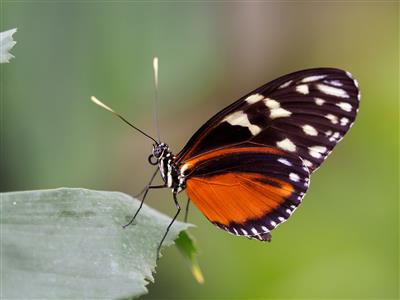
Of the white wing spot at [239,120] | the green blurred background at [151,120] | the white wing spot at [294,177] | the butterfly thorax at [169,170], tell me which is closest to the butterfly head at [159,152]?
the butterfly thorax at [169,170]

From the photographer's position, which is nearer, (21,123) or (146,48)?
(21,123)

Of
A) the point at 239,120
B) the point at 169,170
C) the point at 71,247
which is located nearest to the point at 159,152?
the point at 169,170

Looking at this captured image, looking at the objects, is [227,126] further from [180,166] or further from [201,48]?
[201,48]

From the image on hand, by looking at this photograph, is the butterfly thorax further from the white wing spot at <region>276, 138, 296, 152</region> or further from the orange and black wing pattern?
the white wing spot at <region>276, 138, 296, 152</region>

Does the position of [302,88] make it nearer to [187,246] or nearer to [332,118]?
[332,118]

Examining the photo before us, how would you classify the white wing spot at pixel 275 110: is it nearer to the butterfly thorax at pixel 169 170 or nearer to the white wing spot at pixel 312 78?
the white wing spot at pixel 312 78

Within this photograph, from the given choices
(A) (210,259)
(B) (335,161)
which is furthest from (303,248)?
(B) (335,161)
